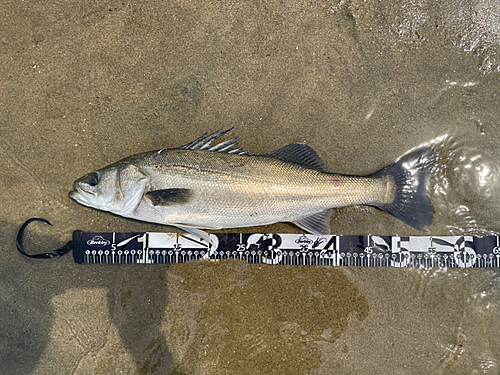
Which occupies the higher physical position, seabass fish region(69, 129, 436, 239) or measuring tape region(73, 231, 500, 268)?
seabass fish region(69, 129, 436, 239)

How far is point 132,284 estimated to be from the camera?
3.00 m

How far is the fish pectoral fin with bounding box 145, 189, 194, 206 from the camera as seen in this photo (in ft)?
8.48

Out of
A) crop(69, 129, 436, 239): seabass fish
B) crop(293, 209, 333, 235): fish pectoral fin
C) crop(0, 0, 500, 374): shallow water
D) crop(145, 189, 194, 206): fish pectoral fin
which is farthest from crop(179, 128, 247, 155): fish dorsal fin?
crop(293, 209, 333, 235): fish pectoral fin

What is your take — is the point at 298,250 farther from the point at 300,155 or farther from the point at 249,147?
the point at 249,147

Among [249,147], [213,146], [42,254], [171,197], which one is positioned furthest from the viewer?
[249,147]

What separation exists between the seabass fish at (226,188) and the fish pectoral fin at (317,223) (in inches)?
2.5

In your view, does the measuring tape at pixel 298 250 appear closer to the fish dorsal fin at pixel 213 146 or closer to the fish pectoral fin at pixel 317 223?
the fish pectoral fin at pixel 317 223

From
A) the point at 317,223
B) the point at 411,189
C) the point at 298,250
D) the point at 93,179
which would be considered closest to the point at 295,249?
the point at 298,250

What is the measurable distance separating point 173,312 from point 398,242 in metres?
2.40

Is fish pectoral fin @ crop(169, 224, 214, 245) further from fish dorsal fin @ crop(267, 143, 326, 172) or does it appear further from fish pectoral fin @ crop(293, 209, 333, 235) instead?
fish dorsal fin @ crop(267, 143, 326, 172)

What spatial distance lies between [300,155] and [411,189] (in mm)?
1127

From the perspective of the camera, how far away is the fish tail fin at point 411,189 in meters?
2.83

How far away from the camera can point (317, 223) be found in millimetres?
2871

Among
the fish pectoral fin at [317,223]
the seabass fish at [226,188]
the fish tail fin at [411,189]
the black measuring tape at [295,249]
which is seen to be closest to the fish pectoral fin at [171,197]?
the seabass fish at [226,188]
